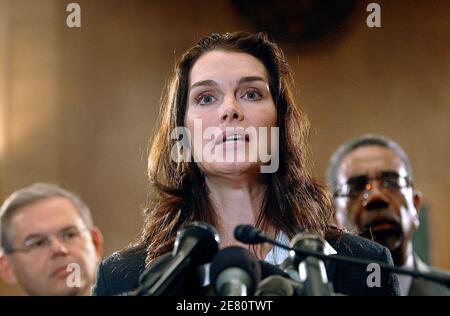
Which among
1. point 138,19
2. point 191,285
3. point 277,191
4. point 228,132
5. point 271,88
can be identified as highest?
point 138,19

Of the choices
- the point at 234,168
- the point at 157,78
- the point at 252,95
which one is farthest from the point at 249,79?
the point at 157,78

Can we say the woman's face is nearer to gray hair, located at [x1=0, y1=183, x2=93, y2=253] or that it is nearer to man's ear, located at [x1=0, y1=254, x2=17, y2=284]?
gray hair, located at [x1=0, y1=183, x2=93, y2=253]

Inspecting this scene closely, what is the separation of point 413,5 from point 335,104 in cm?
30

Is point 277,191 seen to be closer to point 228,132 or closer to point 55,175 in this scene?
point 228,132

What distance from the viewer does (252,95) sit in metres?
1.53

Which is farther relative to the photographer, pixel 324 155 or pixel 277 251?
pixel 324 155

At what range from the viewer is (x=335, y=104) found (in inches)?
69.7

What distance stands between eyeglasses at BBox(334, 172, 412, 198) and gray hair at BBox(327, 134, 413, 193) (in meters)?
0.02

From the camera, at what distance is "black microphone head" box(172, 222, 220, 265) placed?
3.61ft

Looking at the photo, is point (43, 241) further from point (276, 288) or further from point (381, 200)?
point (381, 200)

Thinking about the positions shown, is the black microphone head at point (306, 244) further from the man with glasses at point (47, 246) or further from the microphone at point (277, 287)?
the man with glasses at point (47, 246)

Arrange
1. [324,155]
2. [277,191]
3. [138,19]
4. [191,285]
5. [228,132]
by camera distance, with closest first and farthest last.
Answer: [191,285]
[228,132]
[277,191]
[324,155]
[138,19]

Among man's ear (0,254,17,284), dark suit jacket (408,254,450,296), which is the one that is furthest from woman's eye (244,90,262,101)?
man's ear (0,254,17,284)

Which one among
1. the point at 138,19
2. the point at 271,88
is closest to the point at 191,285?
the point at 271,88
